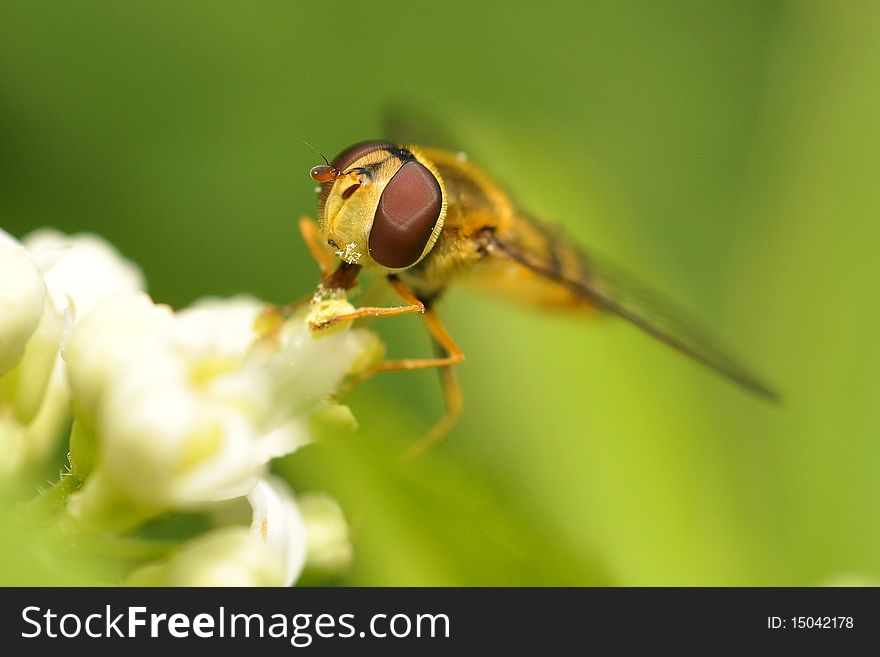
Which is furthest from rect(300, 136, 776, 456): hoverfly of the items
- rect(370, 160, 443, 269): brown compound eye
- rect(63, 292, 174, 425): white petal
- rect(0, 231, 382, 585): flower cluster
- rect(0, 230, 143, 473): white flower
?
rect(0, 230, 143, 473): white flower

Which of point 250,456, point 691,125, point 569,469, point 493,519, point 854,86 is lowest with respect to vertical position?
point 250,456

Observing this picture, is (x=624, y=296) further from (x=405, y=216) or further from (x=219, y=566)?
(x=219, y=566)

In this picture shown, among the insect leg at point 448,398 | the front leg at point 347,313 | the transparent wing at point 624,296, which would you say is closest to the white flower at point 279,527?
the front leg at point 347,313

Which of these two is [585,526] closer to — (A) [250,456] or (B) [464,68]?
(A) [250,456]

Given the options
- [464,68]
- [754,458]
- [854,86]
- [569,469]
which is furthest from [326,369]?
[464,68]

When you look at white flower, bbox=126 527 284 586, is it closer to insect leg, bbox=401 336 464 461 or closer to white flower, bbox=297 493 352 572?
white flower, bbox=297 493 352 572

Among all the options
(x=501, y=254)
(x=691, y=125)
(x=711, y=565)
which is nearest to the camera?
(x=711, y=565)

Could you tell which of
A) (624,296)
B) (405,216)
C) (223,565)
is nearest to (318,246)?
(405,216)
